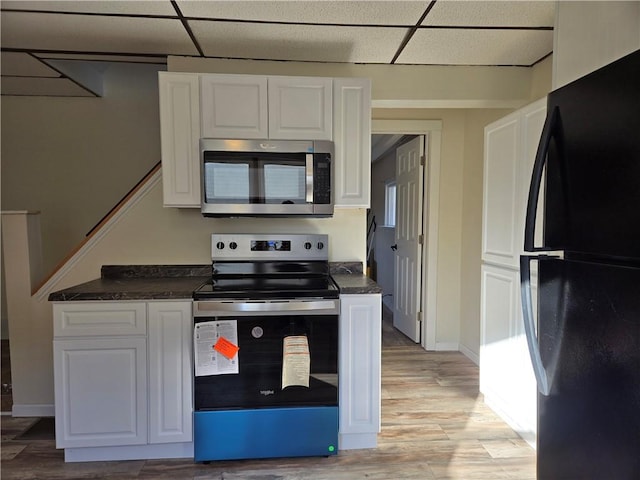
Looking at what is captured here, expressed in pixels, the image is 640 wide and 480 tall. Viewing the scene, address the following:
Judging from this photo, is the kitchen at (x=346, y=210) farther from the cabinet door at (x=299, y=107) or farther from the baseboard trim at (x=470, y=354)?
the cabinet door at (x=299, y=107)

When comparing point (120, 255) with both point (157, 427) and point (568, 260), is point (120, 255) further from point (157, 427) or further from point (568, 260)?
point (568, 260)

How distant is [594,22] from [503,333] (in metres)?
1.68

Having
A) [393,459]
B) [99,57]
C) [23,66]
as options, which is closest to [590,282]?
[393,459]

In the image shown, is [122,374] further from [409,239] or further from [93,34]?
[409,239]

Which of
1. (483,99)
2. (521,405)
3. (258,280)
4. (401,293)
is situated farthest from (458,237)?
(258,280)

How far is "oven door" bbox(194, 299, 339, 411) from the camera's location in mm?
1832

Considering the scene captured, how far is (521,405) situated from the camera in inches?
83.5

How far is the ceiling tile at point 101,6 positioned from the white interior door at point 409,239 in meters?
2.47

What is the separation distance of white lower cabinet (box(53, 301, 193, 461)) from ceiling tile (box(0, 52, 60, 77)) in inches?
65.4

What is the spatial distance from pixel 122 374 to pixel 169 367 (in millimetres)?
231

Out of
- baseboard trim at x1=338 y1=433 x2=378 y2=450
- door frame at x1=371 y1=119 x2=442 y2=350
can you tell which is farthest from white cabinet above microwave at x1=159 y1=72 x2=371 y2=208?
baseboard trim at x1=338 y1=433 x2=378 y2=450

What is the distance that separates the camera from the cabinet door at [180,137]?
81.7 inches

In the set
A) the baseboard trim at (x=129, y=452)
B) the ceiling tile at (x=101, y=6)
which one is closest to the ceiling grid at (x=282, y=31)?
the ceiling tile at (x=101, y=6)

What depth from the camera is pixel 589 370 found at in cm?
107
